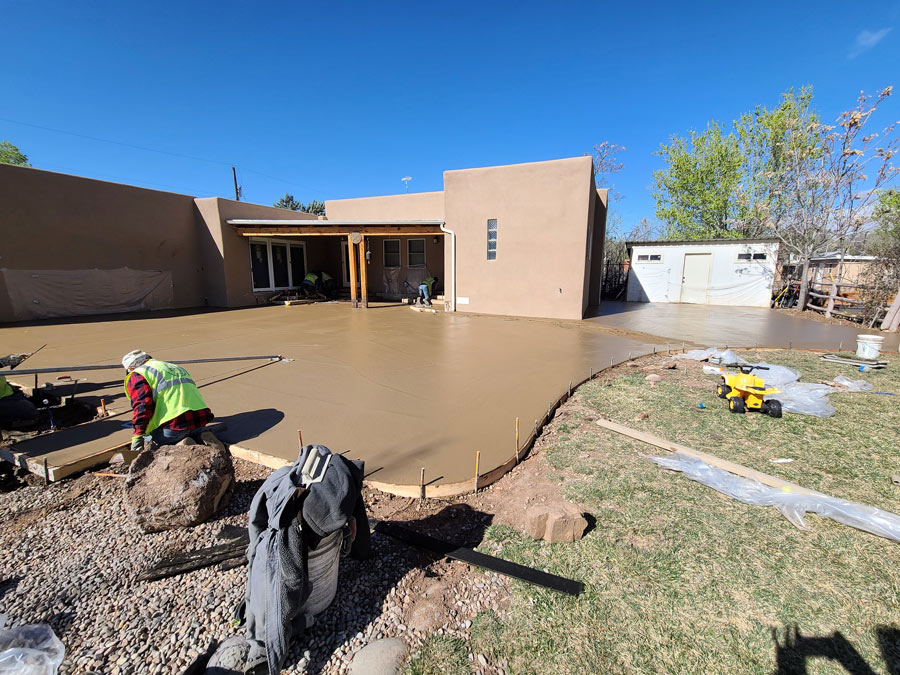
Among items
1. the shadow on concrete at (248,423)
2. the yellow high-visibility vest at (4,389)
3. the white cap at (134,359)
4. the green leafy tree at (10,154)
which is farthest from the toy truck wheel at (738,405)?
the green leafy tree at (10,154)

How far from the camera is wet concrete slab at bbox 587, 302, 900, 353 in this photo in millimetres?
8477

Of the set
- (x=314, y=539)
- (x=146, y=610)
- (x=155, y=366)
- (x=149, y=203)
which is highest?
(x=149, y=203)

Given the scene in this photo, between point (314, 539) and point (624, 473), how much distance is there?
98.0 inches

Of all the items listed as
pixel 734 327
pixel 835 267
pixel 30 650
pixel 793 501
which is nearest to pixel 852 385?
pixel 793 501

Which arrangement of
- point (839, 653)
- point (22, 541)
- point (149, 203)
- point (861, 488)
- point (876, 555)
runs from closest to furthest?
1. point (839, 653)
2. point (876, 555)
3. point (22, 541)
4. point (861, 488)
5. point (149, 203)

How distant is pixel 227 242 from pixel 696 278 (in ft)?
62.4

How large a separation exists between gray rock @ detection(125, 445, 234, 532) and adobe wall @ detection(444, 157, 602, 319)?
1041 cm

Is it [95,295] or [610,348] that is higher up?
[95,295]

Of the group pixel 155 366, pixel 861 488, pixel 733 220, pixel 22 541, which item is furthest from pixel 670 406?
pixel 733 220

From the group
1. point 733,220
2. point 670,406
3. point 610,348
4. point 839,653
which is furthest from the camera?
point 733,220

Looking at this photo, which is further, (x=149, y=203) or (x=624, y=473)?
(x=149, y=203)

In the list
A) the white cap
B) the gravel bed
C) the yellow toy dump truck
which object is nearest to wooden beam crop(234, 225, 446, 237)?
the yellow toy dump truck

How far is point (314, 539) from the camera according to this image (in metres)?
1.91

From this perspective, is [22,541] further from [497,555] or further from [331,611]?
[497,555]
